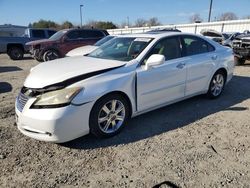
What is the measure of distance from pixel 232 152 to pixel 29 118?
2753mm

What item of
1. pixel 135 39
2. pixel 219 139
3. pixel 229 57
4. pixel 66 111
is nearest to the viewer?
pixel 66 111

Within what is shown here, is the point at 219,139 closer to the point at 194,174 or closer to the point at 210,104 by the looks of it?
the point at 194,174

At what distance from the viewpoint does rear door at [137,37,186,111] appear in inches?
159

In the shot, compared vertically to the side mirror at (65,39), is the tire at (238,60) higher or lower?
lower

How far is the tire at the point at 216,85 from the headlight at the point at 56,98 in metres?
3.43

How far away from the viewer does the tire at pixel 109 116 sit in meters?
3.55

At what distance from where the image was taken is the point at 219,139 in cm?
381

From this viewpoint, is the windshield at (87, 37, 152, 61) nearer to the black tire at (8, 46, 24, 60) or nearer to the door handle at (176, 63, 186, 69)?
the door handle at (176, 63, 186, 69)

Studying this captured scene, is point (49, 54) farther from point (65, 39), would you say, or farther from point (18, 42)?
point (18, 42)

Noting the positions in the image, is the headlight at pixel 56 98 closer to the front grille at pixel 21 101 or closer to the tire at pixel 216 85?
the front grille at pixel 21 101

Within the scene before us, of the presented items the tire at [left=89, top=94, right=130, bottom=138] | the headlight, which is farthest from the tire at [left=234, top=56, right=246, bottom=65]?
the headlight

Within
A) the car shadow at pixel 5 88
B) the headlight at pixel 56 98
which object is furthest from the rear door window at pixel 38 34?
the headlight at pixel 56 98

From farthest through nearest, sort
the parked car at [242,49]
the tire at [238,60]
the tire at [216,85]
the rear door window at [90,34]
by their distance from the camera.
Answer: the rear door window at [90,34] < the tire at [238,60] < the parked car at [242,49] < the tire at [216,85]

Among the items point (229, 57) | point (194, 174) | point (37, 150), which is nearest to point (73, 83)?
point (37, 150)
